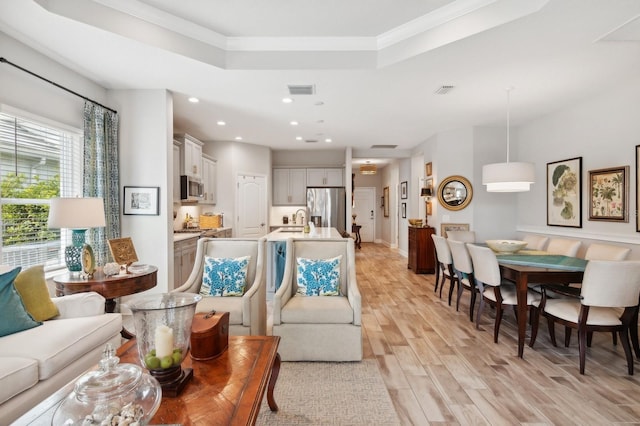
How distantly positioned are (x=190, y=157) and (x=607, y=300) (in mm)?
5628

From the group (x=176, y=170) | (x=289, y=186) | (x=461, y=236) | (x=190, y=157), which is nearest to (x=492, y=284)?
(x=461, y=236)

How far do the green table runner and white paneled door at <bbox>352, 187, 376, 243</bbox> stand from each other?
8.52 m

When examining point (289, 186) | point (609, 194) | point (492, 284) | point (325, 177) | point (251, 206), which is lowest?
point (492, 284)

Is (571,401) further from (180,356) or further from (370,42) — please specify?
(370,42)

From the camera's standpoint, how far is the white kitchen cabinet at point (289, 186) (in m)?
8.36

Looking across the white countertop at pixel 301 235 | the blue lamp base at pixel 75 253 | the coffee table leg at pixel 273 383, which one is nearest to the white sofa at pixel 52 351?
the blue lamp base at pixel 75 253

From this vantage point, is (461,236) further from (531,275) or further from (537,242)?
(531,275)

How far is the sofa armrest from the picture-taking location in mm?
2455

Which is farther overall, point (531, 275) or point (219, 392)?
point (531, 275)

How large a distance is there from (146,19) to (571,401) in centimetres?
448

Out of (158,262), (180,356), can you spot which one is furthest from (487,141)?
(180,356)

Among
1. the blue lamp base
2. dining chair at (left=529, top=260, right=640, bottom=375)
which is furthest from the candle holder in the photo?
dining chair at (left=529, top=260, right=640, bottom=375)

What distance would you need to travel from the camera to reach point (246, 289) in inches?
124

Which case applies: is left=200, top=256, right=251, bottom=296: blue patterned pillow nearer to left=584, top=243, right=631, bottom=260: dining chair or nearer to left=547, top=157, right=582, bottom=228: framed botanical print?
left=584, top=243, right=631, bottom=260: dining chair
